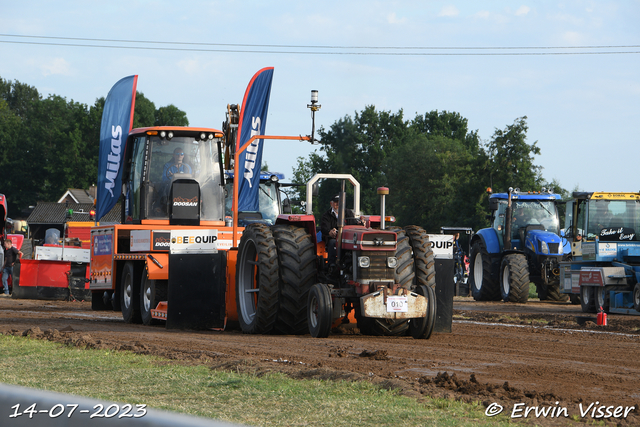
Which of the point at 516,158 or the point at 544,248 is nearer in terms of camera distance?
the point at 544,248

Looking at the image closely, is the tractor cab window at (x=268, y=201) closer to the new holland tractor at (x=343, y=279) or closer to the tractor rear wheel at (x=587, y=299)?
the tractor rear wheel at (x=587, y=299)

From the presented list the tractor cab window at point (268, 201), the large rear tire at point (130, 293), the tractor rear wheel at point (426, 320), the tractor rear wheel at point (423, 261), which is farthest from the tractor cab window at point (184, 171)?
the tractor rear wheel at point (426, 320)

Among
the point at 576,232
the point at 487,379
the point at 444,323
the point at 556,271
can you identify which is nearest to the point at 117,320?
the point at 444,323

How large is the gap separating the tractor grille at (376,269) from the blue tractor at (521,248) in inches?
453

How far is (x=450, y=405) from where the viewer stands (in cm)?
560

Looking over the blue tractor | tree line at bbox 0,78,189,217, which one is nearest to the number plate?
the blue tractor

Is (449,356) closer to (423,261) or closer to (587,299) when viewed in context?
(423,261)

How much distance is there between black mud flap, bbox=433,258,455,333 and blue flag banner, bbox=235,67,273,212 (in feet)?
25.8

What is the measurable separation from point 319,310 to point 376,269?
2.86ft

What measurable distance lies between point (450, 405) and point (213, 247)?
7.24 meters

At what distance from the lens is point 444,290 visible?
36.9 feet

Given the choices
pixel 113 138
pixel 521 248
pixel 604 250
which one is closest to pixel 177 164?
pixel 113 138

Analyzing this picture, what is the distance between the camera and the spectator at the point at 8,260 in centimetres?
2379

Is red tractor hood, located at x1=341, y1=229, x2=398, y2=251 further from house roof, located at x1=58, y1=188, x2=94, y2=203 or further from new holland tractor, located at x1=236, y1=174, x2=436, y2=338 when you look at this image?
house roof, located at x1=58, y1=188, x2=94, y2=203
